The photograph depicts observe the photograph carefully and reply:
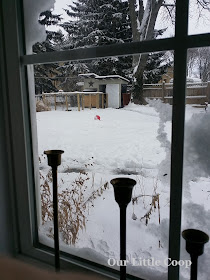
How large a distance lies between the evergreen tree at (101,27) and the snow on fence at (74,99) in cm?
15

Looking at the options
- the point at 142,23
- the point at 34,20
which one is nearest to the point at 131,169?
the point at 142,23

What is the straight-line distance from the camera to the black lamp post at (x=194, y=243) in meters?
0.57

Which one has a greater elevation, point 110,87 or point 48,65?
point 48,65

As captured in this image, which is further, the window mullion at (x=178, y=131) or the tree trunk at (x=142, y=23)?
the tree trunk at (x=142, y=23)

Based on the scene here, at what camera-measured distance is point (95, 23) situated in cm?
93

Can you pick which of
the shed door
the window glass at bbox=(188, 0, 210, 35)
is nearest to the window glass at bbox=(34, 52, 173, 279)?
the shed door

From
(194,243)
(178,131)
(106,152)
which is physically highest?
(178,131)

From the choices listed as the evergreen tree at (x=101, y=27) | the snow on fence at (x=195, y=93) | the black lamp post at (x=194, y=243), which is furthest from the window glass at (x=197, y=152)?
the evergreen tree at (x=101, y=27)

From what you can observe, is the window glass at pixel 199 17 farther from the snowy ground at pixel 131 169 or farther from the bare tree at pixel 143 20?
the snowy ground at pixel 131 169

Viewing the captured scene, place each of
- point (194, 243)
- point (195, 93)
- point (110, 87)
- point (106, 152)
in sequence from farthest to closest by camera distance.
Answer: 1. point (106, 152)
2. point (110, 87)
3. point (195, 93)
4. point (194, 243)

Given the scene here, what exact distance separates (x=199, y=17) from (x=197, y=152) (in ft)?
1.29

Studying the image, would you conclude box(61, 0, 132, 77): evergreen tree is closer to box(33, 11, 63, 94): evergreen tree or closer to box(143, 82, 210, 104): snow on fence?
box(33, 11, 63, 94): evergreen tree

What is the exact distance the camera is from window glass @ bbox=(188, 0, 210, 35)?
635mm

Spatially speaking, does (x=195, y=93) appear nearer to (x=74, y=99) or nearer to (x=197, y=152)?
(x=197, y=152)
